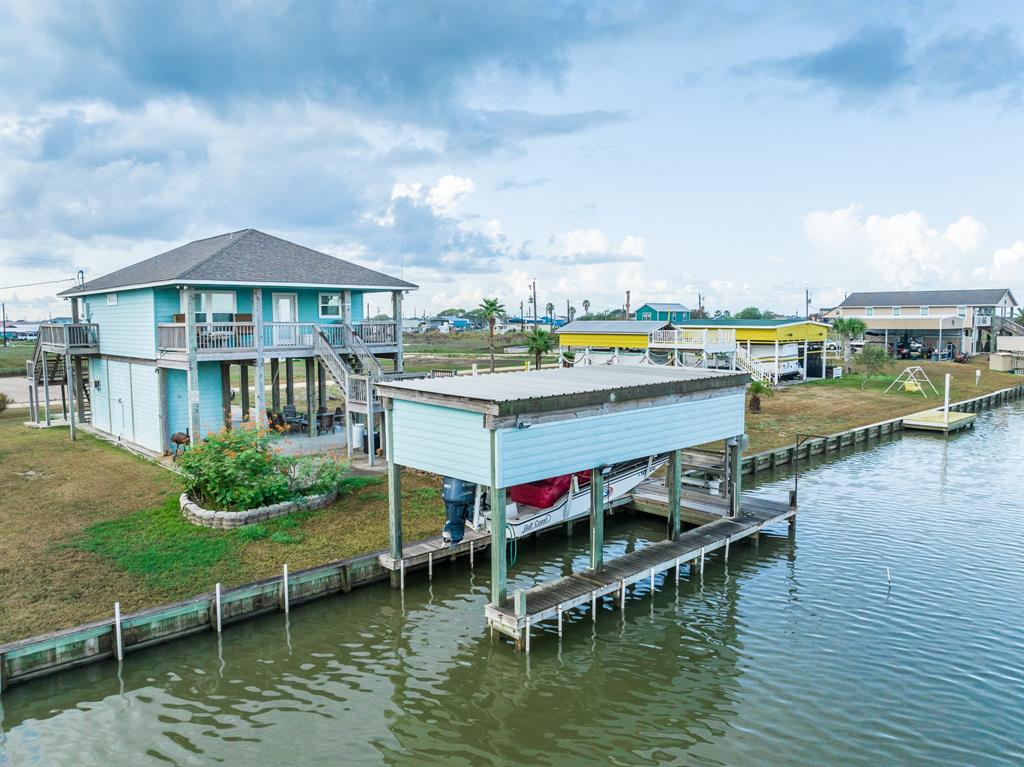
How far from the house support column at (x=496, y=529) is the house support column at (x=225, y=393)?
55.9 ft

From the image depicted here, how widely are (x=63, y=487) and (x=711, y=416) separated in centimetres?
1984

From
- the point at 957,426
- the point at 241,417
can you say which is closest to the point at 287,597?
the point at 241,417

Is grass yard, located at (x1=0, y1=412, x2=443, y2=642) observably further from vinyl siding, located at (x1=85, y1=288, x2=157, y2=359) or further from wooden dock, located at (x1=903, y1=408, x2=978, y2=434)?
wooden dock, located at (x1=903, y1=408, x2=978, y2=434)

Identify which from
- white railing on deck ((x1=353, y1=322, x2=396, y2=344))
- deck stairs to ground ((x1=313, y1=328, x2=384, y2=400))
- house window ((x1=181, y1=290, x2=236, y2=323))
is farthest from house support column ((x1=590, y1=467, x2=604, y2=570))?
house window ((x1=181, y1=290, x2=236, y2=323))

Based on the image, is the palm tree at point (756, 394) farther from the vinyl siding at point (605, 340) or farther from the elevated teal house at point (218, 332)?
the elevated teal house at point (218, 332)

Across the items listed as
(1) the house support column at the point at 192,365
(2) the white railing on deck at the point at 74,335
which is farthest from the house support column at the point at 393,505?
(2) the white railing on deck at the point at 74,335

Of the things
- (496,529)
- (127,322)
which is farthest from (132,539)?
(127,322)

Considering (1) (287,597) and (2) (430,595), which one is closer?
(1) (287,597)

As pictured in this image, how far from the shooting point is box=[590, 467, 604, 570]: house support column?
52.3 feet

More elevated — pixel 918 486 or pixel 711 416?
pixel 711 416

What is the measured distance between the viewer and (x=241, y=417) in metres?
30.2

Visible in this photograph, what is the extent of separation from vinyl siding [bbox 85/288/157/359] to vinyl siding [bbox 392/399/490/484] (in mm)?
15956

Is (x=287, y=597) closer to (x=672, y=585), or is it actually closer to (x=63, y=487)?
(x=672, y=585)

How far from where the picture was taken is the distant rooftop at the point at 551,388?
46.3 ft
